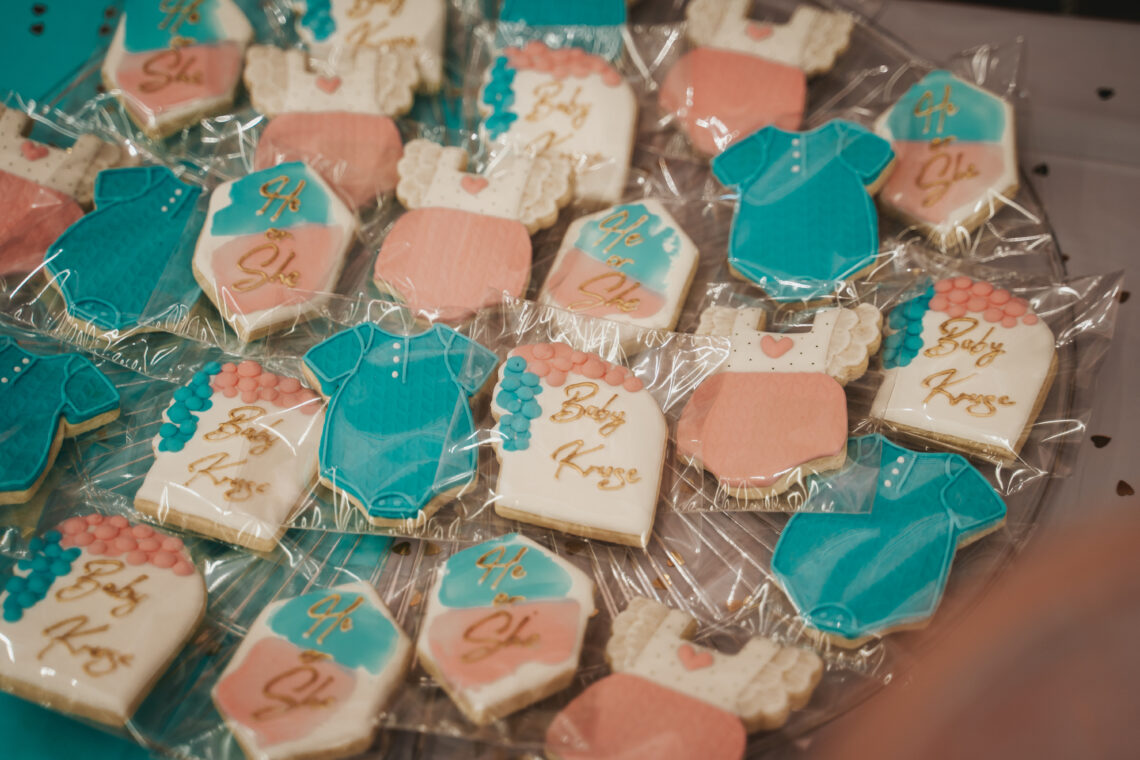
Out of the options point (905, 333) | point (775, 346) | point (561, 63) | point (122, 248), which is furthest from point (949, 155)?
point (122, 248)

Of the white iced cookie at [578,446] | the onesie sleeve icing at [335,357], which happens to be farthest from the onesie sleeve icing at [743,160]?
the onesie sleeve icing at [335,357]

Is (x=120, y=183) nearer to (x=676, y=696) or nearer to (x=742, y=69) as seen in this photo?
(x=742, y=69)

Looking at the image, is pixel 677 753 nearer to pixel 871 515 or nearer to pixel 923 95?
pixel 871 515

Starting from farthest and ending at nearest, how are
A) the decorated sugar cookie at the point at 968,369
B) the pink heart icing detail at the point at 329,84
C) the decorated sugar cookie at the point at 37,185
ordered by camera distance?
the pink heart icing detail at the point at 329,84 < the decorated sugar cookie at the point at 37,185 < the decorated sugar cookie at the point at 968,369

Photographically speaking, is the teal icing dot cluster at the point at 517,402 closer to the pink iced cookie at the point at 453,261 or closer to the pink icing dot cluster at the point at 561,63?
the pink iced cookie at the point at 453,261

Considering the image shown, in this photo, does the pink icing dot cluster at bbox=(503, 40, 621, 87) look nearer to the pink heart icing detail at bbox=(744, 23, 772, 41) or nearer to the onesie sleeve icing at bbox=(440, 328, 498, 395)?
the pink heart icing detail at bbox=(744, 23, 772, 41)

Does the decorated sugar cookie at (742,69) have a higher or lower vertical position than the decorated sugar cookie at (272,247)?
higher

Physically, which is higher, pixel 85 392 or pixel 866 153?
pixel 866 153
